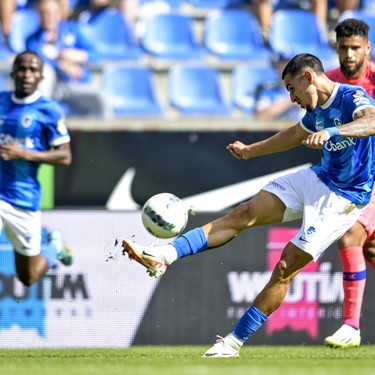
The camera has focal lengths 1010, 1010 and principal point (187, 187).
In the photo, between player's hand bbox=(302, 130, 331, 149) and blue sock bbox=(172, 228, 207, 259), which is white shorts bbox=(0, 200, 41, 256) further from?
player's hand bbox=(302, 130, 331, 149)

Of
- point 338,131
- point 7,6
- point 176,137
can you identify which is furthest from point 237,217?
point 7,6

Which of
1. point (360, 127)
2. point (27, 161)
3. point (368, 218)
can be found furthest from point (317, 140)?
point (27, 161)

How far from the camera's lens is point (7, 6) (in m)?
13.1

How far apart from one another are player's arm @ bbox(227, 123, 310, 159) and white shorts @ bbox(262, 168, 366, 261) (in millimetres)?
310

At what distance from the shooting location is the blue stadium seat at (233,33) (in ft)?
44.9

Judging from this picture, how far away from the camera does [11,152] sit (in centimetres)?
799

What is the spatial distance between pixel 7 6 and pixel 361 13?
4.82m

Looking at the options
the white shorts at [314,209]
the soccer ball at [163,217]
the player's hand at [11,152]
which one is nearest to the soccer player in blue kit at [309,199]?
the white shorts at [314,209]

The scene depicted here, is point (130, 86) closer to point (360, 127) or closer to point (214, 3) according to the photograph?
point (214, 3)

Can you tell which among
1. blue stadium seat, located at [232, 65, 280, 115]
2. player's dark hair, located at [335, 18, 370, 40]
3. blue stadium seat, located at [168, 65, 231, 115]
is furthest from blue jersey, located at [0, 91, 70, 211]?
blue stadium seat, located at [232, 65, 280, 115]

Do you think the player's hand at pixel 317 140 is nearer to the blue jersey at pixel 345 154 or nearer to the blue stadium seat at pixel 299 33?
the blue jersey at pixel 345 154

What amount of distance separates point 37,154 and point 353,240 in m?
2.61

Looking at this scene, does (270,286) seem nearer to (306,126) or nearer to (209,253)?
(306,126)

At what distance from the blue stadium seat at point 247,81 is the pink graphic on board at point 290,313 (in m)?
4.22
